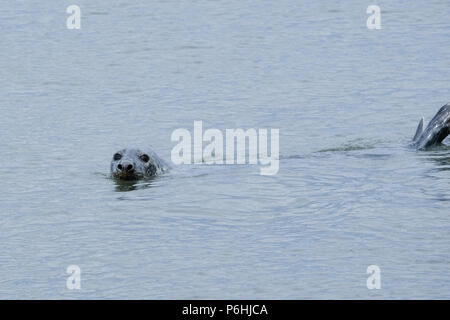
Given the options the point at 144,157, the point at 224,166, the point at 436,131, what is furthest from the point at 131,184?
the point at 436,131

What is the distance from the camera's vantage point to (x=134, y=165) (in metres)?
15.2

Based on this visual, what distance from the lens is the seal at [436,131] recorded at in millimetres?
15930

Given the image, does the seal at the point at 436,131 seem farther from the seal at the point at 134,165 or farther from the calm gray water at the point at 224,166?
the seal at the point at 134,165

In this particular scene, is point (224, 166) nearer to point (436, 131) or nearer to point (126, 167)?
point (126, 167)

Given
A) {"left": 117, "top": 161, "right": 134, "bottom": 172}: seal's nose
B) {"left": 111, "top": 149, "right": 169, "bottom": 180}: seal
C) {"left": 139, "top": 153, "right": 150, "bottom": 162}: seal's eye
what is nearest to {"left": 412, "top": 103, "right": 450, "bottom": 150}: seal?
{"left": 111, "top": 149, "right": 169, "bottom": 180}: seal

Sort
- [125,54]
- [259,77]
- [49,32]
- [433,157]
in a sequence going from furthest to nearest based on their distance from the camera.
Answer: [49,32] < [125,54] < [259,77] < [433,157]

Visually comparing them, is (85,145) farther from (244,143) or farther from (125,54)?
(125,54)

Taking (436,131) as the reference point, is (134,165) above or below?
below

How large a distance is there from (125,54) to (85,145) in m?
6.92

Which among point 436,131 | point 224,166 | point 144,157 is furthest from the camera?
point 436,131

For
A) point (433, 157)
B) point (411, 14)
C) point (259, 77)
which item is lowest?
point (433, 157)

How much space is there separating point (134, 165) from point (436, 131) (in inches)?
150

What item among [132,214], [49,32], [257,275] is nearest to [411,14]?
[49,32]

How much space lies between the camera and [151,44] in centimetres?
2500
